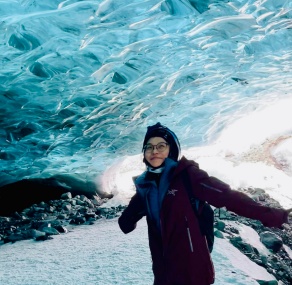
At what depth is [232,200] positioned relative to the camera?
235 cm

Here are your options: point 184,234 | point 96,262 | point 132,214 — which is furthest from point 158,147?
point 96,262

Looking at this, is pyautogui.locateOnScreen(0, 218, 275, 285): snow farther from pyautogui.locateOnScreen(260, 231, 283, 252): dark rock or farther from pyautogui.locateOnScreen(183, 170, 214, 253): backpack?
pyautogui.locateOnScreen(183, 170, 214, 253): backpack

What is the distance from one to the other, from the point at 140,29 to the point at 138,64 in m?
0.92

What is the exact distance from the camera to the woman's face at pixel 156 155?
2.70 meters

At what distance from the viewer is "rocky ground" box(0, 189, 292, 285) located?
5902 mm

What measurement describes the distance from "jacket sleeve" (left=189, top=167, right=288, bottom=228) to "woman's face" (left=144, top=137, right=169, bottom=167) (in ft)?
0.79

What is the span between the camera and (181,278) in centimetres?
247

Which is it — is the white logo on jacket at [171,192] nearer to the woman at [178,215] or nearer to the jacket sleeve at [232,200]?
the woman at [178,215]

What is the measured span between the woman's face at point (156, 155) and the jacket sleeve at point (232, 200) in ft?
0.79

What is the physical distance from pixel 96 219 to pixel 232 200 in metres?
6.15

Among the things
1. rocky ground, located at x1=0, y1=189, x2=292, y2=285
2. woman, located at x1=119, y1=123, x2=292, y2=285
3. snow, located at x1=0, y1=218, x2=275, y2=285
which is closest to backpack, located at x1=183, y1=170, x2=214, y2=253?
woman, located at x1=119, y1=123, x2=292, y2=285

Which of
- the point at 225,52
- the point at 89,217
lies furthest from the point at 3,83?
the point at 225,52

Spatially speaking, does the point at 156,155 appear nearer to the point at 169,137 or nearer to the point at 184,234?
the point at 169,137

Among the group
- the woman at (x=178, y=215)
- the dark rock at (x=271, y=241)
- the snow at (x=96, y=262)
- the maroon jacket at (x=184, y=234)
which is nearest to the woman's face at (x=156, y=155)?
the woman at (x=178, y=215)
